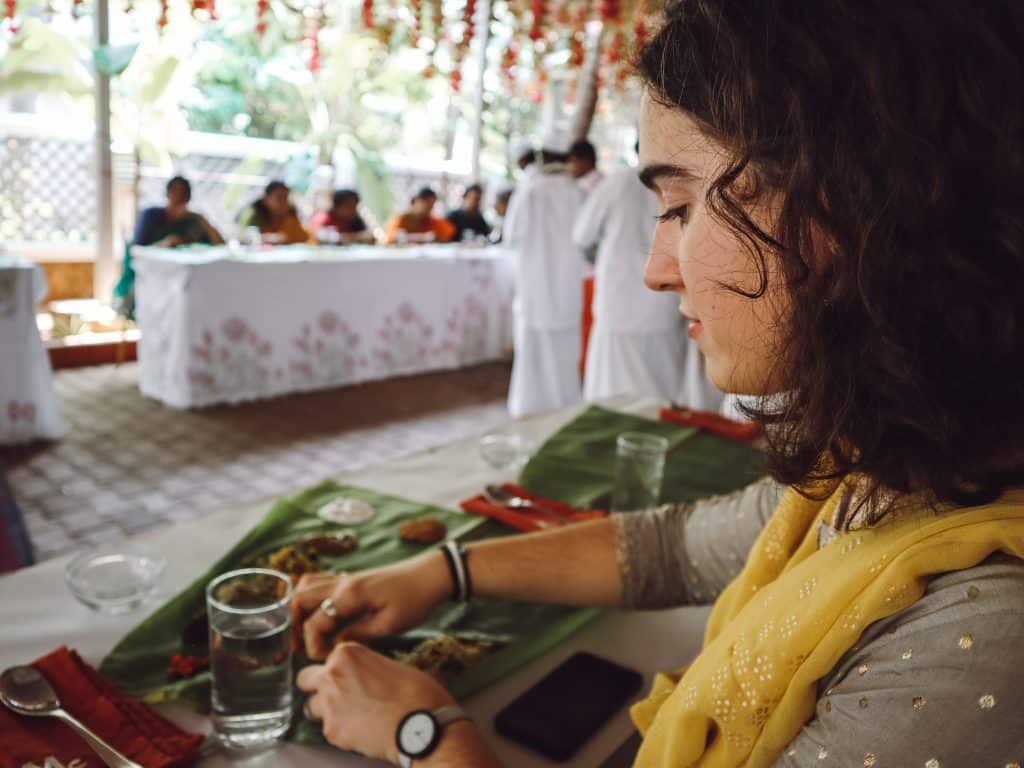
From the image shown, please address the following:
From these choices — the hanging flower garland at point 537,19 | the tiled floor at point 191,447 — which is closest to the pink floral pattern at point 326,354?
the tiled floor at point 191,447

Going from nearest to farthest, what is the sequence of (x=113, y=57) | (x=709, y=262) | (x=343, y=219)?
(x=709, y=262) < (x=113, y=57) < (x=343, y=219)

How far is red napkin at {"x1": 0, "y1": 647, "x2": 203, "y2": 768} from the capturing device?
0.64 metres

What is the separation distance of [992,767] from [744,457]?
3.44 feet

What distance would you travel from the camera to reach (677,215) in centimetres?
64

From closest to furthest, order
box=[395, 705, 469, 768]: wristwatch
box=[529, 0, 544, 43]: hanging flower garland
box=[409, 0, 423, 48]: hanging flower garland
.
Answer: box=[395, 705, 469, 768]: wristwatch < box=[409, 0, 423, 48]: hanging flower garland < box=[529, 0, 544, 43]: hanging flower garland

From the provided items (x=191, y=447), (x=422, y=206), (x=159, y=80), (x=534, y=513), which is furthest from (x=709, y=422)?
(x=159, y=80)

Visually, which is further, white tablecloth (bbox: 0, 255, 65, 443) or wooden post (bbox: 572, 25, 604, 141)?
wooden post (bbox: 572, 25, 604, 141)

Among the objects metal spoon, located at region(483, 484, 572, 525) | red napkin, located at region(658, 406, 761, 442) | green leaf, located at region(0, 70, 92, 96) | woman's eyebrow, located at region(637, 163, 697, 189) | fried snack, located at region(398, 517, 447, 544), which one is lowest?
fried snack, located at region(398, 517, 447, 544)

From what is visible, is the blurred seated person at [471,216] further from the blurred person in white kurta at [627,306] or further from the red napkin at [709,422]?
the red napkin at [709,422]

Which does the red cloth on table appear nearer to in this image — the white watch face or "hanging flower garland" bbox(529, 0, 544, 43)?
"hanging flower garland" bbox(529, 0, 544, 43)

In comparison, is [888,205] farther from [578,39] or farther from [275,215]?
[275,215]

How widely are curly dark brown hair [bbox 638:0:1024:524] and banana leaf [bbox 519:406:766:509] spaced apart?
72 centimetres

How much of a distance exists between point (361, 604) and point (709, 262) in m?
0.56

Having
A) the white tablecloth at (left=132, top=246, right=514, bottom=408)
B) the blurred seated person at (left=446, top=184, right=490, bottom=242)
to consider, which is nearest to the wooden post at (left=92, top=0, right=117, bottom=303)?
the white tablecloth at (left=132, top=246, right=514, bottom=408)
